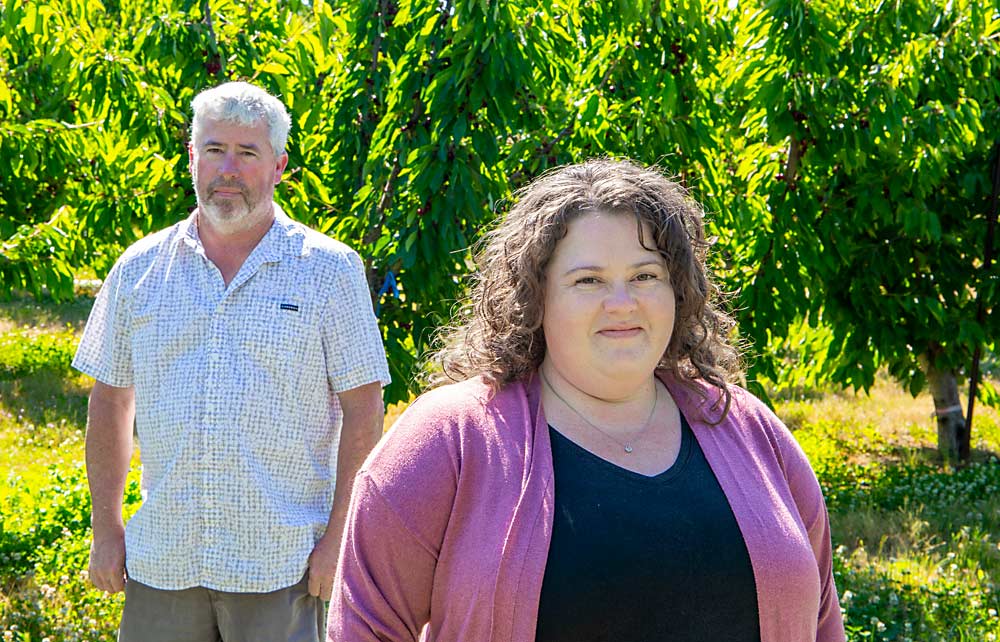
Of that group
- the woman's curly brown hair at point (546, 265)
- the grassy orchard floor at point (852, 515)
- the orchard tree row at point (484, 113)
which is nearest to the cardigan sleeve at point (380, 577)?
the woman's curly brown hair at point (546, 265)

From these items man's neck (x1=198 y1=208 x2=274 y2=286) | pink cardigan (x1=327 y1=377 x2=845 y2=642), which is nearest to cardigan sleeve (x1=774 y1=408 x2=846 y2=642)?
pink cardigan (x1=327 y1=377 x2=845 y2=642)

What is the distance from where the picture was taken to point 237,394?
2.62 m

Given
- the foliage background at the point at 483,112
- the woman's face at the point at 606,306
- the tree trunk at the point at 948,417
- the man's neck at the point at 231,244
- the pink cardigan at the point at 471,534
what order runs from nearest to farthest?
the pink cardigan at the point at 471,534 < the woman's face at the point at 606,306 < the man's neck at the point at 231,244 < the foliage background at the point at 483,112 < the tree trunk at the point at 948,417

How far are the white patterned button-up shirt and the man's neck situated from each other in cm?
4

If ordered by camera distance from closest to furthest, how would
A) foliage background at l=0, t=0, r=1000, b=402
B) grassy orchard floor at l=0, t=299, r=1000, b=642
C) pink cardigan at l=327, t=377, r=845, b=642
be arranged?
1. pink cardigan at l=327, t=377, r=845, b=642
2. foliage background at l=0, t=0, r=1000, b=402
3. grassy orchard floor at l=0, t=299, r=1000, b=642

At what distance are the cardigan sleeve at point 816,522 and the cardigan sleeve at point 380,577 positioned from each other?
0.71 m

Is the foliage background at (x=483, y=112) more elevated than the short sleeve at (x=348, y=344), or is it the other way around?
the foliage background at (x=483, y=112)

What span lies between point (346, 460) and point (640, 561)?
3.57 ft

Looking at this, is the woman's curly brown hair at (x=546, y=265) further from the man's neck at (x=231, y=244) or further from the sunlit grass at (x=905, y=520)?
the sunlit grass at (x=905, y=520)

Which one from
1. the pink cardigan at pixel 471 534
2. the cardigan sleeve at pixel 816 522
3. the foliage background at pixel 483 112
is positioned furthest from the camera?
the foliage background at pixel 483 112

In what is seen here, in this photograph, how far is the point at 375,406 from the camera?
2730 millimetres

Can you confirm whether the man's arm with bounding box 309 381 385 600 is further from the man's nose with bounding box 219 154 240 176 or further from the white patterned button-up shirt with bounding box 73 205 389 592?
the man's nose with bounding box 219 154 240 176

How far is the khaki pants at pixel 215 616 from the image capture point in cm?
264

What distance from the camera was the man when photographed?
263 cm
